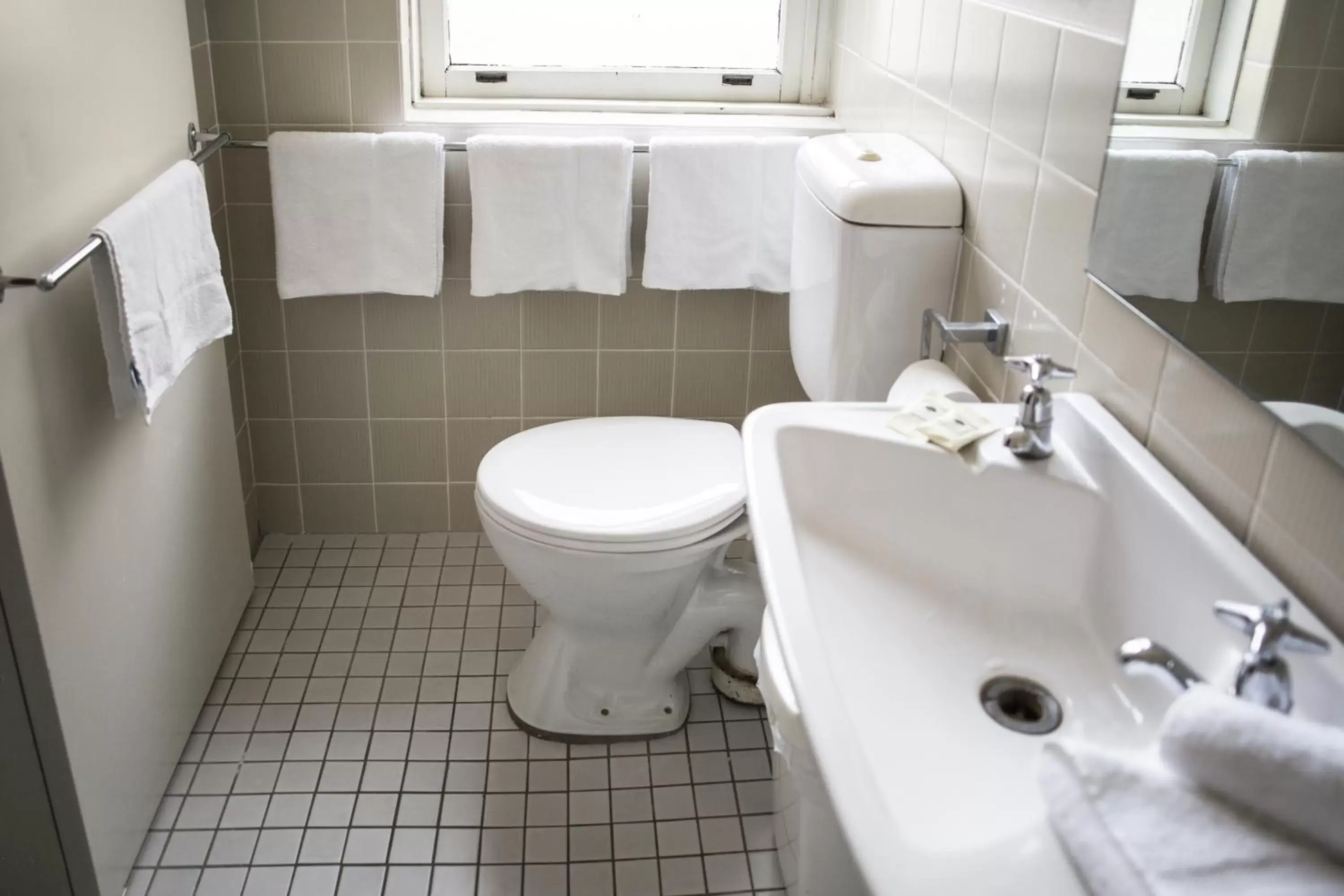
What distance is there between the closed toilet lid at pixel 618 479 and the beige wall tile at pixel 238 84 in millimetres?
787

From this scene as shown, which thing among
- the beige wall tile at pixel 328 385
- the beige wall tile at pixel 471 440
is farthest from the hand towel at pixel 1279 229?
the beige wall tile at pixel 328 385

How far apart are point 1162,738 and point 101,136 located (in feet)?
4.79

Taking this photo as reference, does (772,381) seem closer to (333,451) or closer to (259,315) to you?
(333,451)

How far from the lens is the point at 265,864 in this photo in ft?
5.55

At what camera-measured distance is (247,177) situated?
218 cm

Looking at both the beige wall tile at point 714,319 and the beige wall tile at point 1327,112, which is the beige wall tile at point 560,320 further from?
the beige wall tile at point 1327,112

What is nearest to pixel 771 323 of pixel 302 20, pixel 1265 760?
pixel 302 20

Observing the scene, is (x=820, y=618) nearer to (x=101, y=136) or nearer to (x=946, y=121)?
(x=946, y=121)

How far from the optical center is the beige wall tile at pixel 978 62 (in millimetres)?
1510

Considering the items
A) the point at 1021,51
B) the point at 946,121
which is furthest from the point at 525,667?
the point at 1021,51

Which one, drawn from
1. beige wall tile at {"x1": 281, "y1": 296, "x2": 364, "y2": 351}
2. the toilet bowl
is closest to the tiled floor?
the toilet bowl

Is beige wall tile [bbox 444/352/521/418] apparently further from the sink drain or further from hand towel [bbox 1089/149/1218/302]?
the sink drain

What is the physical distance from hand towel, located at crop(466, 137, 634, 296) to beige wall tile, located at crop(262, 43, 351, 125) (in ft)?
0.83

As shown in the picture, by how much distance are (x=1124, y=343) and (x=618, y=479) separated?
86 cm
